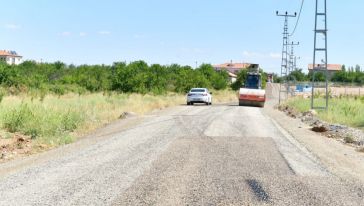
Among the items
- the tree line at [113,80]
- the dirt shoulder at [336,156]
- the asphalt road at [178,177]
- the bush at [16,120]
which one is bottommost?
the dirt shoulder at [336,156]

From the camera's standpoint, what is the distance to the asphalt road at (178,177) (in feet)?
27.2

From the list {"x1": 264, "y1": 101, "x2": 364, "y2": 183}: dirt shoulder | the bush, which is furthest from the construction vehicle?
the bush

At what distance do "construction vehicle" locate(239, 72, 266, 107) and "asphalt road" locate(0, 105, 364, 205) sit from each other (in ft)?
105

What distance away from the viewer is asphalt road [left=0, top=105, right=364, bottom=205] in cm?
830

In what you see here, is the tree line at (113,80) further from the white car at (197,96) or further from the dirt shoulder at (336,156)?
the dirt shoulder at (336,156)

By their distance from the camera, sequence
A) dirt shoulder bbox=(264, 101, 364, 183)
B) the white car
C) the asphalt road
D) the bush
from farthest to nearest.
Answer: the white car → the bush → dirt shoulder bbox=(264, 101, 364, 183) → the asphalt road

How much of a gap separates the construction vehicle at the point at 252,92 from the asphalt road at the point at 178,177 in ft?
105

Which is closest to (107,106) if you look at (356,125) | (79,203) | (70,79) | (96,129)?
(96,129)

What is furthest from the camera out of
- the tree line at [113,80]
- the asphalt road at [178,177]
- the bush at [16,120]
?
the tree line at [113,80]

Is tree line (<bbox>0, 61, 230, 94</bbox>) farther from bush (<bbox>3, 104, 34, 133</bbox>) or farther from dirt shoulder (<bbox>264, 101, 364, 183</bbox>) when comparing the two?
dirt shoulder (<bbox>264, 101, 364, 183</bbox>)

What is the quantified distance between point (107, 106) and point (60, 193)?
2808 cm

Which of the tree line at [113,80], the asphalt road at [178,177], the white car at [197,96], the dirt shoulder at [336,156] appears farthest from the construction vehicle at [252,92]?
the asphalt road at [178,177]

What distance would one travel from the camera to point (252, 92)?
48594mm

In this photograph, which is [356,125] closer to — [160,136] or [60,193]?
[160,136]
